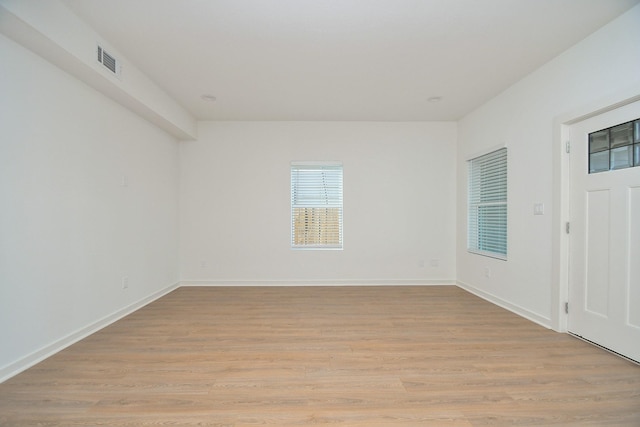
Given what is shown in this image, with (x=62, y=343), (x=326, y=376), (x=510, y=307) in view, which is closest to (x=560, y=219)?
(x=510, y=307)

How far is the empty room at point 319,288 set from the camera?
1.91m

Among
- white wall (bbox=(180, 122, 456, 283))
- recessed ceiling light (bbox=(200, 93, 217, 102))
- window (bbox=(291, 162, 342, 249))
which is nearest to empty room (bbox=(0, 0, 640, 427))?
recessed ceiling light (bbox=(200, 93, 217, 102))

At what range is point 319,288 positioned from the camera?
4.67 metres

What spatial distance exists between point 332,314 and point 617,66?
345 centimetres

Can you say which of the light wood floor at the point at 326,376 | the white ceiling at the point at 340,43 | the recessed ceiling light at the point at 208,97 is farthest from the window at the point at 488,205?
the recessed ceiling light at the point at 208,97

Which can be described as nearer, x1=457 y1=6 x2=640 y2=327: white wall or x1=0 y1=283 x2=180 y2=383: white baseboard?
x1=0 y1=283 x2=180 y2=383: white baseboard

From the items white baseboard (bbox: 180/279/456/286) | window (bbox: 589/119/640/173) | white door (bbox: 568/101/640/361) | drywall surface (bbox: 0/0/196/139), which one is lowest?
white baseboard (bbox: 180/279/456/286)

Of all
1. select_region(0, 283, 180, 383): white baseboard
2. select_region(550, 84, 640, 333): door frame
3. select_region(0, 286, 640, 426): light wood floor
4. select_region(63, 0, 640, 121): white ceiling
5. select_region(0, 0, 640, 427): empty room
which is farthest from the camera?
select_region(550, 84, 640, 333): door frame

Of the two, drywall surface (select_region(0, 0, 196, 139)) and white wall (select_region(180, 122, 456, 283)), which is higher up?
drywall surface (select_region(0, 0, 196, 139))

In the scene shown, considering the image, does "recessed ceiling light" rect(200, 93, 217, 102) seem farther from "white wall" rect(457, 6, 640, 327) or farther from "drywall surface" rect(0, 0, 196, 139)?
"white wall" rect(457, 6, 640, 327)

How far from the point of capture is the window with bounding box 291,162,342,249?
4938mm

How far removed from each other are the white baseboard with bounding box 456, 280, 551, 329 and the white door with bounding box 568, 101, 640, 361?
253mm

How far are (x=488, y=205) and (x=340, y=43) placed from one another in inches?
119

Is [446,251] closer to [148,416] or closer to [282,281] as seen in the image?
[282,281]
